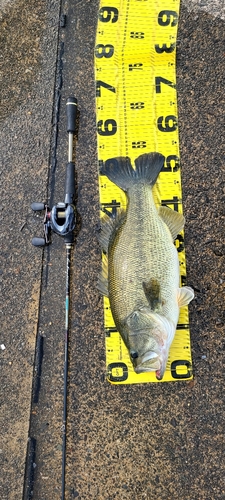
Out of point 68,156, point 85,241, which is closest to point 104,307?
point 85,241

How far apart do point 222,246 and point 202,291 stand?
0.32 m

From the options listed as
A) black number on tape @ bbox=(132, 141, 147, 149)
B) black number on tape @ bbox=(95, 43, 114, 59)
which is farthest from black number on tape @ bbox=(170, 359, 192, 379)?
black number on tape @ bbox=(95, 43, 114, 59)

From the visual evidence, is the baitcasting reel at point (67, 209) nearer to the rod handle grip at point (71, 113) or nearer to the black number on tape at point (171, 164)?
the rod handle grip at point (71, 113)

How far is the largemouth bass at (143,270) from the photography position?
226 cm

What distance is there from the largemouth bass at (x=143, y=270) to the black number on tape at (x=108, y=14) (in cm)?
100

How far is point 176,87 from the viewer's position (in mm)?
2916

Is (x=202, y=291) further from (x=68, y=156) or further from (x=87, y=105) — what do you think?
(x=87, y=105)

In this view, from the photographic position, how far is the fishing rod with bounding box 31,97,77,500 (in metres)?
2.72

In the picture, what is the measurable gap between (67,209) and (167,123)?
88cm

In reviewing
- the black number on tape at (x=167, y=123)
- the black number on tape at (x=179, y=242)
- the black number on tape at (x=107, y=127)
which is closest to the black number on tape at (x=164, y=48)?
the black number on tape at (x=167, y=123)

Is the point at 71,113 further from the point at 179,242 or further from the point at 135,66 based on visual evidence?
the point at 179,242

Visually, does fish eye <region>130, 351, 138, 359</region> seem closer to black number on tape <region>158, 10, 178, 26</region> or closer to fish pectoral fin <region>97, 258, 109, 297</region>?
fish pectoral fin <region>97, 258, 109, 297</region>

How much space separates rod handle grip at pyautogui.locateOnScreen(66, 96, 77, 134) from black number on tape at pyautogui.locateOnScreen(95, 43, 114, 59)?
1.18 feet

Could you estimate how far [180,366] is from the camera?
2.70 metres
